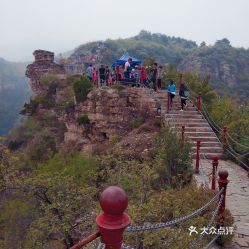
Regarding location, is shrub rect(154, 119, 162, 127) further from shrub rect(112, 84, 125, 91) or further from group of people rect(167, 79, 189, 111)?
shrub rect(112, 84, 125, 91)

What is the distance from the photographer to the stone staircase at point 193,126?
12.5 m

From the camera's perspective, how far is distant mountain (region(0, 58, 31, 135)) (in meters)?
88.0

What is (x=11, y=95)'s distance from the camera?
4422 inches

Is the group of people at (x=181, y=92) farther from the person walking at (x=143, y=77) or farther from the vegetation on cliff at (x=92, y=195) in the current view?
the person walking at (x=143, y=77)

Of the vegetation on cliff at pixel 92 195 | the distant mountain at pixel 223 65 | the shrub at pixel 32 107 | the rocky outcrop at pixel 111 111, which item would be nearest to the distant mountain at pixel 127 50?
the distant mountain at pixel 223 65

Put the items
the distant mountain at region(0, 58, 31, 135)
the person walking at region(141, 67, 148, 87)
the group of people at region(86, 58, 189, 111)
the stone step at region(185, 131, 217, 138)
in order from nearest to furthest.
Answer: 1. the stone step at region(185, 131, 217, 138)
2. the group of people at region(86, 58, 189, 111)
3. the person walking at region(141, 67, 148, 87)
4. the distant mountain at region(0, 58, 31, 135)

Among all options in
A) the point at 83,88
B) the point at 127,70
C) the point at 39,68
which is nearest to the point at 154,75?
the point at 127,70

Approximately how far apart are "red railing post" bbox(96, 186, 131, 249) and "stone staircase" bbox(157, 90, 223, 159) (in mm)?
9738

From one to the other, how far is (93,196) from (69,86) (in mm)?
15296

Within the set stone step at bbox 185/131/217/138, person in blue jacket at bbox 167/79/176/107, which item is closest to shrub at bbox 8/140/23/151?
person in blue jacket at bbox 167/79/176/107

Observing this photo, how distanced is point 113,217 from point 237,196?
22.1 ft

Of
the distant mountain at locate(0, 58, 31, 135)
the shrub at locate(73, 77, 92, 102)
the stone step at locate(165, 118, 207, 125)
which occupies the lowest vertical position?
the distant mountain at locate(0, 58, 31, 135)

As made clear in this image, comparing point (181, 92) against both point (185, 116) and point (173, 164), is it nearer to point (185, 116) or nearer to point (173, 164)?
point (185, 116)

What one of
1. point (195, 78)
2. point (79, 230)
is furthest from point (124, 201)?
point (195, 78)
